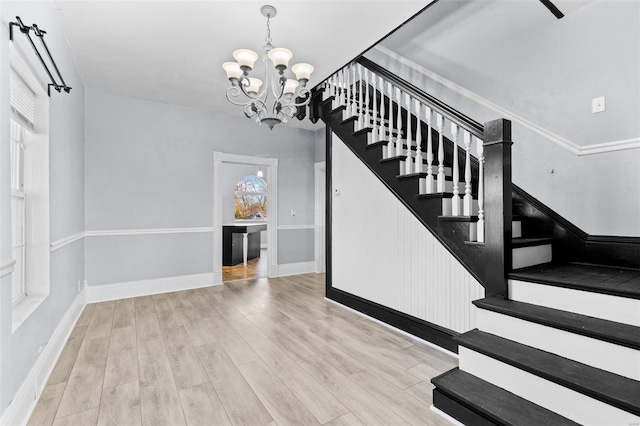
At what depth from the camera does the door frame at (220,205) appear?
15.7ft

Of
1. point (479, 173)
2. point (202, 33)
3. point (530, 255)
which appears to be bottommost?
point (530, 255)

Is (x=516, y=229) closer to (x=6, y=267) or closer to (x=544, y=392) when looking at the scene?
(x=544, y=392)

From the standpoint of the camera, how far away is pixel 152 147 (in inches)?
171

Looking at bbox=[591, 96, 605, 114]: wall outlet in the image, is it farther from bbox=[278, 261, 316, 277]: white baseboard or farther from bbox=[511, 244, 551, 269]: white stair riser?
bbox=[278, 261, 316, 277]: white baseboard

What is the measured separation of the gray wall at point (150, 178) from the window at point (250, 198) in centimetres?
444

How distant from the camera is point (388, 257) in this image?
310 cm

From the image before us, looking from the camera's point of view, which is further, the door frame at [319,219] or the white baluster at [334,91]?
the door frame at [319,219]

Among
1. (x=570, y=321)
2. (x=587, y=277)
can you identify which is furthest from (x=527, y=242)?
(x=570, y=321)

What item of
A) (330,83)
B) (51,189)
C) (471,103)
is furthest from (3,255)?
(471,103)

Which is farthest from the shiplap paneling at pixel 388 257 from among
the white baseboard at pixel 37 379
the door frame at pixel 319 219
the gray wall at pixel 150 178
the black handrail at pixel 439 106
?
the white baseboard at pixel 37 379

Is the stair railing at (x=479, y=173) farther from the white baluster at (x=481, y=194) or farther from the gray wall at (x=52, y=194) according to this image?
the gray wall at (x=52, y=194)

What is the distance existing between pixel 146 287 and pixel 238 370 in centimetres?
276

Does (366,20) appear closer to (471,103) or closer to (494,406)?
(471,103)

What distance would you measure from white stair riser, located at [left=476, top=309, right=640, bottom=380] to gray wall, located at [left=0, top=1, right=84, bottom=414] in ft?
A: 8.54
